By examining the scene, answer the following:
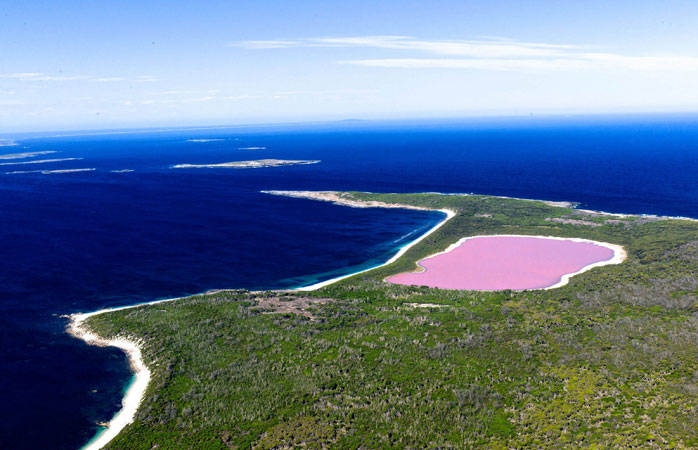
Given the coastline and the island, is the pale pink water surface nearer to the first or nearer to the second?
the island

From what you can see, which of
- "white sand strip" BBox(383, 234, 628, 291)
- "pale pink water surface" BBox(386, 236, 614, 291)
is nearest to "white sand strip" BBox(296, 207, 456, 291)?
"white sand strip" BBox(383, 234, 628, 291)

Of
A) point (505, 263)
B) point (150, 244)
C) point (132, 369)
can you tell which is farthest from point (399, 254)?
point (132, 369)

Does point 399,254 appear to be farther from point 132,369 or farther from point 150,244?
point 132,369

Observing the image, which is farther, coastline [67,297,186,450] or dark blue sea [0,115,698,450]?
dark blue sea [0,115,698,450]

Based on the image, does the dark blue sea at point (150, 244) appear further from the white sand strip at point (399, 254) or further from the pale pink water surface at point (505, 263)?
the pale pink water surface at point (505, 263)

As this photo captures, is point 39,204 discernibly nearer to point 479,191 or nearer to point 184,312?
point 184,312

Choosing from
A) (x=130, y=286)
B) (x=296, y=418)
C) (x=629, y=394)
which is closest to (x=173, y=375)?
(x=296, y=418)
